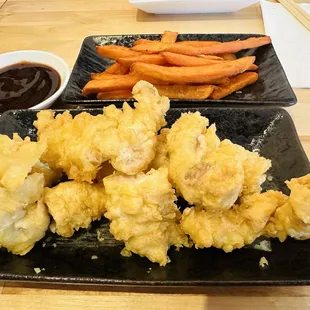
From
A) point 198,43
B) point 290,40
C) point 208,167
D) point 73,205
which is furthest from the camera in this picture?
point 290,40

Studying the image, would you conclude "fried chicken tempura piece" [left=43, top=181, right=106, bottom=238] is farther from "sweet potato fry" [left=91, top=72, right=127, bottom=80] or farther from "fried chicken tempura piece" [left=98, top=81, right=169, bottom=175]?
"sweet potato fry" [left=91, top=72, right=127, bottom=80]

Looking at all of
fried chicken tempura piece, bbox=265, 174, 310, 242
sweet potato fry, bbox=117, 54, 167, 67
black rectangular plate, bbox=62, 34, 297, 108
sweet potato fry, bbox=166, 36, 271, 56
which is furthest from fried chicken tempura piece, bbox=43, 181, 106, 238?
sweet potato fry, bbox=166, 36, 271, 56

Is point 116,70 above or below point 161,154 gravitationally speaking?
below

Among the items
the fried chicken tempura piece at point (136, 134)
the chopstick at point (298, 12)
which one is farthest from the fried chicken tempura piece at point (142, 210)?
the chopstick at point (298, 12)

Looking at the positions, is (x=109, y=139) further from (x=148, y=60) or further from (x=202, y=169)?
(x=148, y=60)

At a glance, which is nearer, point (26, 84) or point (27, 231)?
point (27, 231)

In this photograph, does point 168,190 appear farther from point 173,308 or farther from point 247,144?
point 247,144

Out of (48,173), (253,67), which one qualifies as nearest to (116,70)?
(253,67)

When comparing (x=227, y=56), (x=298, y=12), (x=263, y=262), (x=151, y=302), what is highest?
(x=298, y=12)
